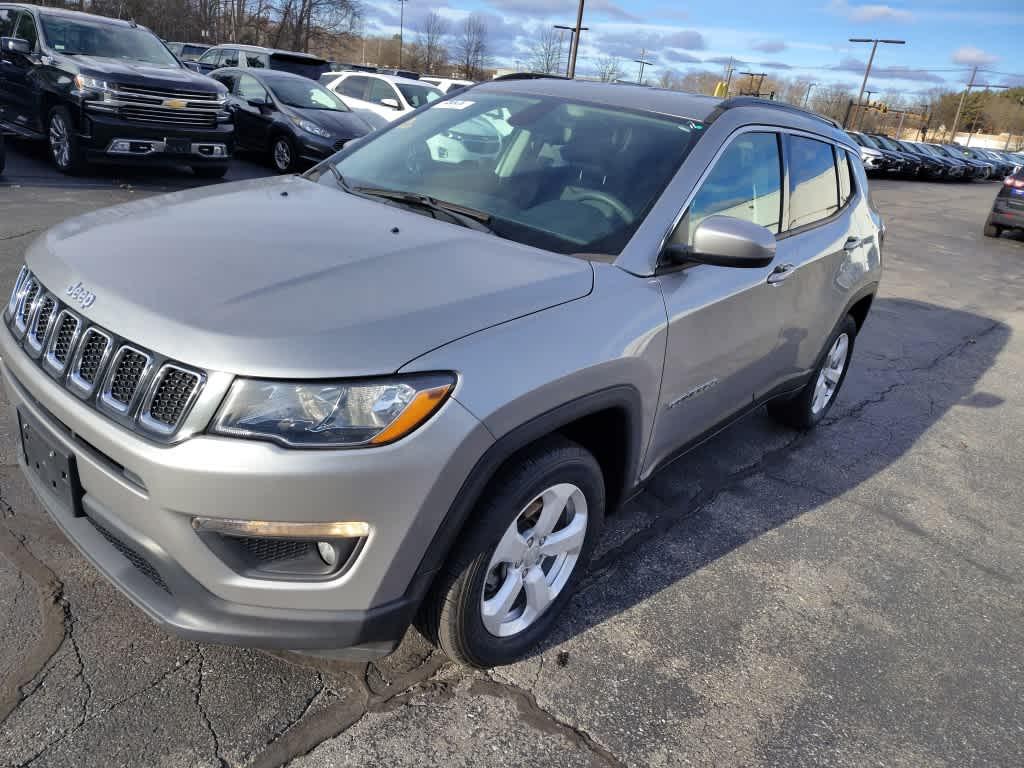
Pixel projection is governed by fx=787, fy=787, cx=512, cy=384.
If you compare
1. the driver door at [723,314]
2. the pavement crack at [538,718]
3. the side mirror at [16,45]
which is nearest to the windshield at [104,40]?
the side mirror at [16,45]

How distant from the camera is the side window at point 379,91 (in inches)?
565

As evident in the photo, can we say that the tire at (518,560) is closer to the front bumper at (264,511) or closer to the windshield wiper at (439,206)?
the front bumper at (264,511)

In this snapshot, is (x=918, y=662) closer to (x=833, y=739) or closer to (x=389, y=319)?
(x=833, y=739)

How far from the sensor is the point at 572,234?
271cm

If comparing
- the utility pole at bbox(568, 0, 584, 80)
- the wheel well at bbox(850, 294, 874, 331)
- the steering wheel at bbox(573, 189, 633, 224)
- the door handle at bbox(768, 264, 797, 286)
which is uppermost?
the utility pole at bbox(568, 0, 584, 80)

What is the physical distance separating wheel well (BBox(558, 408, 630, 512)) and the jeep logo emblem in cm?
136

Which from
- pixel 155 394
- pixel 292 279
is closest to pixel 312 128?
pixel 292 279

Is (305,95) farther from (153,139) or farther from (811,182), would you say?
(811,182)

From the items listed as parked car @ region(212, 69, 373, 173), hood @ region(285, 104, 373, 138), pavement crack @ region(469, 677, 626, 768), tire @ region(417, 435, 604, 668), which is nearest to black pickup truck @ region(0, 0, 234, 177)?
parked car @ region(212, 69, 373, 173)

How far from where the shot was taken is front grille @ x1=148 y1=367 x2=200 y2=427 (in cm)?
183

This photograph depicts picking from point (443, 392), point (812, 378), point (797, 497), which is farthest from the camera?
point (812, 378)

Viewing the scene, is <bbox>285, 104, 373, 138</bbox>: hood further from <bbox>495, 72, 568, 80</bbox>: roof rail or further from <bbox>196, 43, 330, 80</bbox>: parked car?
<bbox>495, 72, 568, 80</bbox>: roof rail

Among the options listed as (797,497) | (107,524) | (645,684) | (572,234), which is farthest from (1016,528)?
(107,524)

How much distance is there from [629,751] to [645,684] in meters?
0.30
